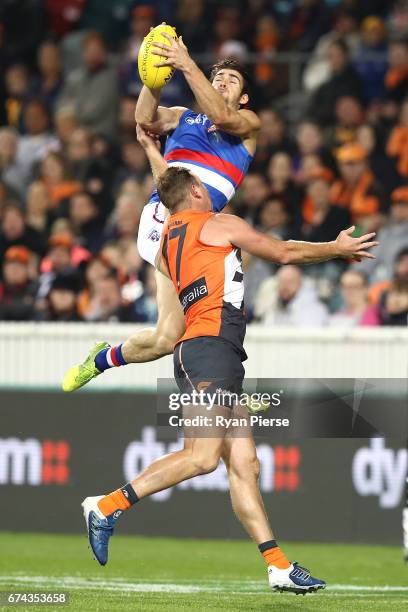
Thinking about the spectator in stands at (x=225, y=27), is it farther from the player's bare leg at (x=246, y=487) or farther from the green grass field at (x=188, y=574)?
the player's bare leg at (x=246, y=487)

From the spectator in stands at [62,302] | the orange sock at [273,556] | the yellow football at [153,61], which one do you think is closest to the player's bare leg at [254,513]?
the orange sock at [273,556]

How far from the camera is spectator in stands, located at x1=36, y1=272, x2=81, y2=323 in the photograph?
51.4 ft

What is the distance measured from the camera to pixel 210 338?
32.1 feet

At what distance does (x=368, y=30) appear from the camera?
18891mm

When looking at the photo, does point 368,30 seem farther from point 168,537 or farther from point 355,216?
point 168,537

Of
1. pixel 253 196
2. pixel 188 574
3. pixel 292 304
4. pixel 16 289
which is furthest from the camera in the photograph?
pixel 253 196

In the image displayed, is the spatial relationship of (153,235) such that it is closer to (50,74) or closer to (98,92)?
(98,92)

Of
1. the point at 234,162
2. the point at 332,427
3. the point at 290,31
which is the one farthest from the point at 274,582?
the point at 290,31

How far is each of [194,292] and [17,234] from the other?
27.5 feet

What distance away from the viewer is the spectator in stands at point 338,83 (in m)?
18.6

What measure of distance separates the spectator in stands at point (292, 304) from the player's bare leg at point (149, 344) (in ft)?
13.1

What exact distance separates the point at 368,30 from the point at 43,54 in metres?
4.67

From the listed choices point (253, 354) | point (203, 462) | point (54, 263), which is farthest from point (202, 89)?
point (54, 263)

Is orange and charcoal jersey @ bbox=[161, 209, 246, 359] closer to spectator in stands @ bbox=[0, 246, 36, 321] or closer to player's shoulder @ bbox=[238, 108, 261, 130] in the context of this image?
player's shoulder @ bbox=[238, 108, 261, 130]
